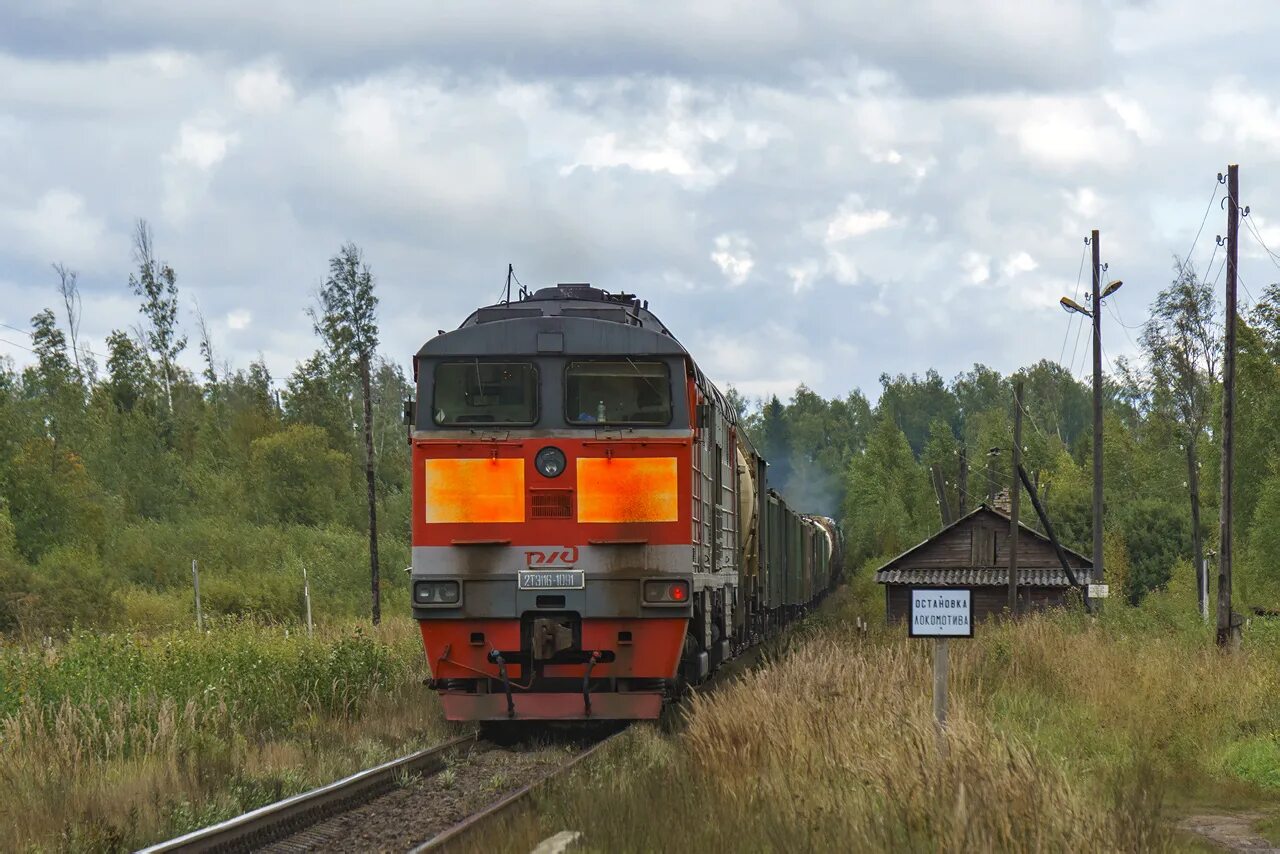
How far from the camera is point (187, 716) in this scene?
13.0 m

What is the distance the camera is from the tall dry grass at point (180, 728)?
379 inches

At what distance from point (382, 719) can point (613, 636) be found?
2.94 metres

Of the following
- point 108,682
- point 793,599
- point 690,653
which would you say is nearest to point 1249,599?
point 793,599

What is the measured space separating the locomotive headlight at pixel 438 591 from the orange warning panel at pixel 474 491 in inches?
23.3

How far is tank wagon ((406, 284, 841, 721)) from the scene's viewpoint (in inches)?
533

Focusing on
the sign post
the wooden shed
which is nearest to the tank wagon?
the sign post

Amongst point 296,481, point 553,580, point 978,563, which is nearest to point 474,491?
point 553,580

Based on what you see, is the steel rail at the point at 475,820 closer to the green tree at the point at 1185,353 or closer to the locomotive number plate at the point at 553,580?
the locomotive number plate at the point at 553,580

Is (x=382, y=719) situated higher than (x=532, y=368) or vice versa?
(x=532, y=368)

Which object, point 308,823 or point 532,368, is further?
point 532,368

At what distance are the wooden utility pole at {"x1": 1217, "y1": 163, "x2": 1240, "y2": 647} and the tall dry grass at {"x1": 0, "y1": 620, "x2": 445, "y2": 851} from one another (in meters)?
13.1

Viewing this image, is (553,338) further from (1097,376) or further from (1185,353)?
(1185,353)

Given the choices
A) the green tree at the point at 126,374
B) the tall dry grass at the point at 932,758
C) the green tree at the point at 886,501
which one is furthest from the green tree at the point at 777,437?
the tall dry grass at the point at 932,758

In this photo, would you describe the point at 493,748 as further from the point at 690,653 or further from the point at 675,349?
the point at 675,349
